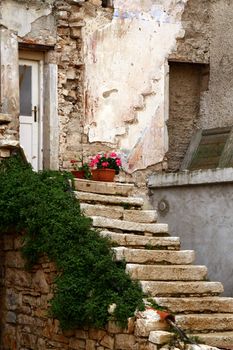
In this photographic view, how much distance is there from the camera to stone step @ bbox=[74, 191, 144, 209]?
11.2 meters

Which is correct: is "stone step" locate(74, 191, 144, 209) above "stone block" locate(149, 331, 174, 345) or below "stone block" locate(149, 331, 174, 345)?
above

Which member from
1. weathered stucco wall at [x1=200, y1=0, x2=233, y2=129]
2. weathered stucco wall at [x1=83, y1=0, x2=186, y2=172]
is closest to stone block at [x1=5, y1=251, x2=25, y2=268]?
weathered stucco wall at [x1=83, y1=0, x2=186, y2=172]

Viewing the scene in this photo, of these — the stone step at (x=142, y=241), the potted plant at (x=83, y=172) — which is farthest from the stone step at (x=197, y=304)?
the potted plant at (x=83, y=172)

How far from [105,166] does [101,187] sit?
684mm

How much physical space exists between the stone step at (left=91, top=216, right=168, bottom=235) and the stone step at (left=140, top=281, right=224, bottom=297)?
3.38 ft

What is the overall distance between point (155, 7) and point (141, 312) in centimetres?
585

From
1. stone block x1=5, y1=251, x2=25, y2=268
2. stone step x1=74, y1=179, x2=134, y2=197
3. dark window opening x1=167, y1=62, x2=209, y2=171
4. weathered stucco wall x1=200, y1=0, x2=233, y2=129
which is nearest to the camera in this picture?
stone block x1=5, y1=251, x2=25, y2=268

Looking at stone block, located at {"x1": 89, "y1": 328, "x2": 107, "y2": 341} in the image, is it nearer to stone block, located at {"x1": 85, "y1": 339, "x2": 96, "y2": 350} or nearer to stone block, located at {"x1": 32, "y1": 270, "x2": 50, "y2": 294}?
stone block, located at {"x1": 85, "y1": 339, "x2": 96, "y2": 350}

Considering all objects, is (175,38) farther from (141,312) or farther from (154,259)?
(141,312)

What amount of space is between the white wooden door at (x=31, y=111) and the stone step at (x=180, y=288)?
373 cm

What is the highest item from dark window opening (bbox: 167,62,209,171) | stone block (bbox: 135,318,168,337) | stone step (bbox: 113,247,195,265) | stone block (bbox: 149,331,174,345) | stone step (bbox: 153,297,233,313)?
dark window opening (bbox: 167,62,209,171)

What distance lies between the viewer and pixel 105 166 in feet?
40.5

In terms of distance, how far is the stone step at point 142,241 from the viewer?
10.5 metres

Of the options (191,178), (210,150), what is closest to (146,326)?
(191,178)
